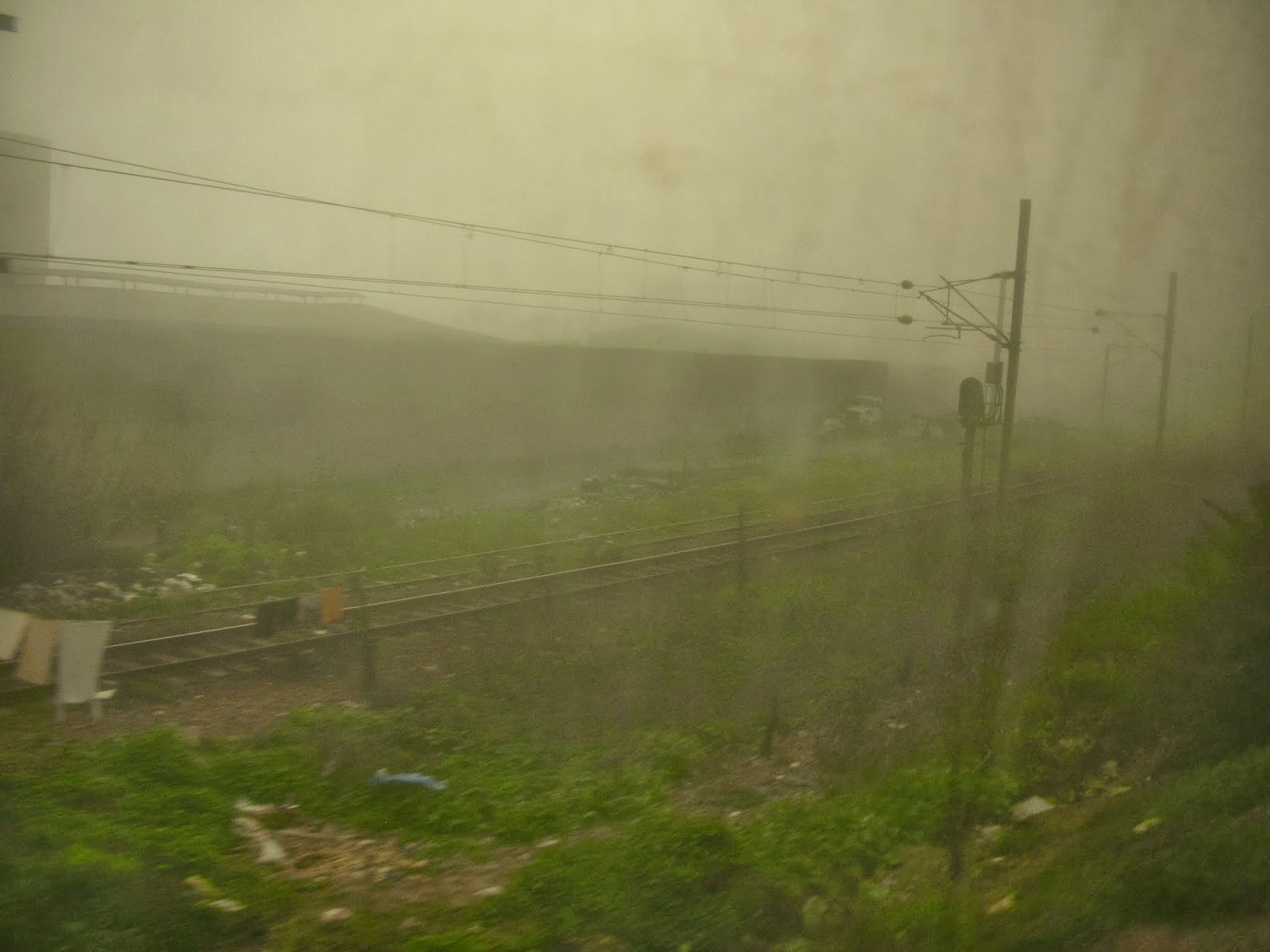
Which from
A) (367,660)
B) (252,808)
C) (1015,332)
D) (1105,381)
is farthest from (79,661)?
(1105,381)

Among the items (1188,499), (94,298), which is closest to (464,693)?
(1188,499)

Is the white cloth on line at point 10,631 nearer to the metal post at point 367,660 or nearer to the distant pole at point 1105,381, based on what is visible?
the metal post at point 367,660

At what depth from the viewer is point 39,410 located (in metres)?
10.3

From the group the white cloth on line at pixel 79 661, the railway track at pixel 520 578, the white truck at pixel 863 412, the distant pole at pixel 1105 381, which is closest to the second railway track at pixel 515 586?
the railway track at pixel 520 578

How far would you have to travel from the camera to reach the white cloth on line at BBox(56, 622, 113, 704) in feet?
17.8

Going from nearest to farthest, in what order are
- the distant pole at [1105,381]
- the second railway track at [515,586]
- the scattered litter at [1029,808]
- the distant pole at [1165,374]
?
the scattered litter at [1029,808]
the second railway track at [515,586]
the distant pole at [1165,374]
the distant pole at [1105,381]

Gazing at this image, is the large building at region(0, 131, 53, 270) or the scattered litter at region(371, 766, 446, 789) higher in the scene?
the large building at region(0, 131, 53, 270)

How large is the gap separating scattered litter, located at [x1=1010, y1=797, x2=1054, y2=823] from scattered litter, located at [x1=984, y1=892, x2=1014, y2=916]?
2.90 ft

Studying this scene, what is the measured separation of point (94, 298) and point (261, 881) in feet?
37.8

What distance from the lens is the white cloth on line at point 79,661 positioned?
5438 millimetres

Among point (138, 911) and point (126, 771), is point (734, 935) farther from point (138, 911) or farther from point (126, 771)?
point (126, 771)

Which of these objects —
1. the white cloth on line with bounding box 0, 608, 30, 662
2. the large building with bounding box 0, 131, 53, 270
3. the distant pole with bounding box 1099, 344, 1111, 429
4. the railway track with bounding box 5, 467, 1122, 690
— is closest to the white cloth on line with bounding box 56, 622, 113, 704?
the railway track with bounding box 5, 467, 1122, 690

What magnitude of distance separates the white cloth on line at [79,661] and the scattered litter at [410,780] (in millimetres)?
2134

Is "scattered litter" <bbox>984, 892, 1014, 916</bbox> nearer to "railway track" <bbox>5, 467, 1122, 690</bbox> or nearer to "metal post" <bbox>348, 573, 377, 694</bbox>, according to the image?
"metal post" <bbox>348, 573, 377, 694</bbox>
